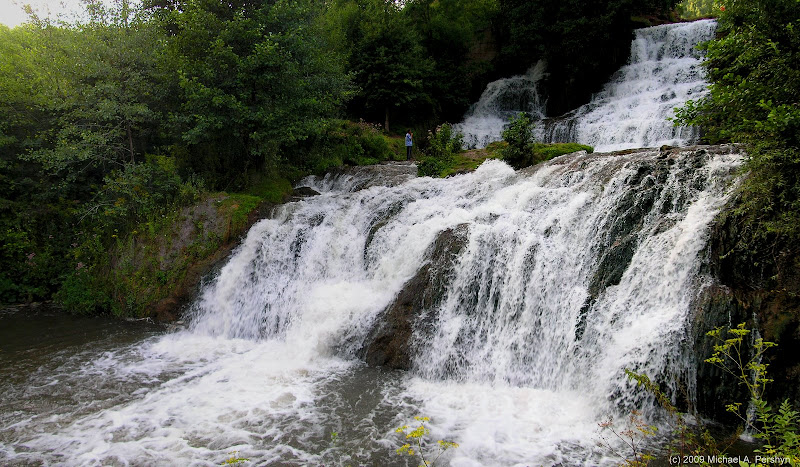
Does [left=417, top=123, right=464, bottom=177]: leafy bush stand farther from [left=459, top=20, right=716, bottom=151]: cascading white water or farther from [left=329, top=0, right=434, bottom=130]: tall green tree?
[left=329, top=0, right=434, bottom=130]: tall green tree

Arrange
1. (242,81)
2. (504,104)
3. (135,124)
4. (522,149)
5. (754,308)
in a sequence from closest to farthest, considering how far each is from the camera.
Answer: (754,308), (522,149), (242,81), (135,124), (504,104)

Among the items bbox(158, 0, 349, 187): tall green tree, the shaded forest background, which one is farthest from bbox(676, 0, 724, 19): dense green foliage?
the shaded forest background

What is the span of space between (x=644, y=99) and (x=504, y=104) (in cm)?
774

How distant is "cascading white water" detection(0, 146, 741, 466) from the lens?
6.29 m

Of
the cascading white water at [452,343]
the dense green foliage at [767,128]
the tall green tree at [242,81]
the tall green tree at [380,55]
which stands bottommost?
the cascading white water at [452,343]

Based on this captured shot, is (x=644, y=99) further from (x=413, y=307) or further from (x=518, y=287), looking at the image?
(x=413, y=307)

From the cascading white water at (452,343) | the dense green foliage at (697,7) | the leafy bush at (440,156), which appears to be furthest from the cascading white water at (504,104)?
the dense green foliage at (697,7)

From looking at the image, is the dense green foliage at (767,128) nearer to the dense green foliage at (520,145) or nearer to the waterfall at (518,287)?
the waterfall at (518,287)

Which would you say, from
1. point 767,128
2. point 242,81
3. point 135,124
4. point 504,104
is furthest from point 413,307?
point 504,104

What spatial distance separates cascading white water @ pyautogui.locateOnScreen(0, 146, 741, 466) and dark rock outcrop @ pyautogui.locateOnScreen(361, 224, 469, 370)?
0.14 meters

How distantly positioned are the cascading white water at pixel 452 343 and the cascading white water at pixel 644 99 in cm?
591

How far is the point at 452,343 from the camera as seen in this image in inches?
330

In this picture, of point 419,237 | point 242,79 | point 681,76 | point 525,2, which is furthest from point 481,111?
point 419,237

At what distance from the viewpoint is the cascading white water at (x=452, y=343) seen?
6.29 meters
